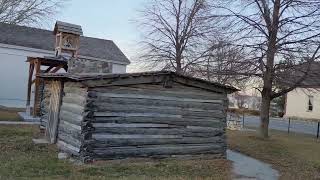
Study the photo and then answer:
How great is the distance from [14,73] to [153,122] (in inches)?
864

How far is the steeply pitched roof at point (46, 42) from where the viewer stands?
111 ft

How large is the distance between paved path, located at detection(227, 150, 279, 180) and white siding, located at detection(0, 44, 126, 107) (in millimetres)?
20828

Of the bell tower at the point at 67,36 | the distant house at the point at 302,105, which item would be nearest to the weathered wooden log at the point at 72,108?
the bell tower at the point at 67,36

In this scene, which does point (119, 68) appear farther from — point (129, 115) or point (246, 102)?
point (246, 102)

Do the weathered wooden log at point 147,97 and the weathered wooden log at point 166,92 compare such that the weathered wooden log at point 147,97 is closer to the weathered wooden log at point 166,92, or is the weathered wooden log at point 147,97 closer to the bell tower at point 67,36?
the weathered wooden log at point 166,92

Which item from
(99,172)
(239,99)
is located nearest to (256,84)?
(99,172)

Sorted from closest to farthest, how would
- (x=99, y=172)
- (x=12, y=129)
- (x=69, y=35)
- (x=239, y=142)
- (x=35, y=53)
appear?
(x=99, y=172) < (x=12, y=129) < (x=239, y=142) < (x=69, y=35) < (x=35, y=53)

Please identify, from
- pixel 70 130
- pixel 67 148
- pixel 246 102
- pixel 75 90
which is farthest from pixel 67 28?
pixel 246 102

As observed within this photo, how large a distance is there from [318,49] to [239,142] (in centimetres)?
527

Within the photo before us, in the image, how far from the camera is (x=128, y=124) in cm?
1411

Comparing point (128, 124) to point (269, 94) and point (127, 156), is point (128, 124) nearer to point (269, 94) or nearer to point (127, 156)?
point (127, 156)

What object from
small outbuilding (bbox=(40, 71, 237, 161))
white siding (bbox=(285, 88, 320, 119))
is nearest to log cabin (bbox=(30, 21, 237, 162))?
small outbuilding (bbox=(40, 71, 237, 161))

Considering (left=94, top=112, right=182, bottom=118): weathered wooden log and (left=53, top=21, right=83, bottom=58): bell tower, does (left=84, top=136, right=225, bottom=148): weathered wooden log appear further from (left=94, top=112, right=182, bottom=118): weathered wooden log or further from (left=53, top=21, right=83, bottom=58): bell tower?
(left=53, top=21, right=83, bottom=58): bell tower

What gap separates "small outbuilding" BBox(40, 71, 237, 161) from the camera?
1353 cm
